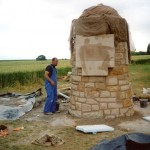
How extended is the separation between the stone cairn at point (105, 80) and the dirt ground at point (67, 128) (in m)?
0.34

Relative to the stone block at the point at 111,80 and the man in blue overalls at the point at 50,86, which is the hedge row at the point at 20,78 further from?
the stone block at the point at 111,80

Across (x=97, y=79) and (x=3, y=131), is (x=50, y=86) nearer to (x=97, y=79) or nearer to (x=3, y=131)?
(x=97, y=79)

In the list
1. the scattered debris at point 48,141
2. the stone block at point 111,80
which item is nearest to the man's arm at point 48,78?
the stone block at point 111,80

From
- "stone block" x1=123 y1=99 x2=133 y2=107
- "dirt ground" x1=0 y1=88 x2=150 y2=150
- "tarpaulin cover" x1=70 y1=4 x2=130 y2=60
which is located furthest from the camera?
"stone block" x1=123 y1=99 x2=133 y2=107

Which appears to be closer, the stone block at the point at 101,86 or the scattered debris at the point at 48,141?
the scattered debris at the point at 48,141

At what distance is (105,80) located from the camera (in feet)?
29.7

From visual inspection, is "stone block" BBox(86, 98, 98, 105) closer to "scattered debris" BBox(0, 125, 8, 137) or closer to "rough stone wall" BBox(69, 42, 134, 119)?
"rough stone wall" BBox(69, 42, 134, 119)

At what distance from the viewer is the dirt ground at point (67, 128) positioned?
6.89 m

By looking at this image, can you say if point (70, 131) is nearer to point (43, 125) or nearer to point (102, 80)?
point (43, 125)

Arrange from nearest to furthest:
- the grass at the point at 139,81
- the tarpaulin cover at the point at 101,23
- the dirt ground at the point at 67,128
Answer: the dirt ground at the point at 67,128
the tarpaulin cover at the point at 101,23
the grass at the point at 139,81

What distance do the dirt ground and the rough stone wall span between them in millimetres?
283

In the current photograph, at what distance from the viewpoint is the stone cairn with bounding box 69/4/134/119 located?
29.7ft

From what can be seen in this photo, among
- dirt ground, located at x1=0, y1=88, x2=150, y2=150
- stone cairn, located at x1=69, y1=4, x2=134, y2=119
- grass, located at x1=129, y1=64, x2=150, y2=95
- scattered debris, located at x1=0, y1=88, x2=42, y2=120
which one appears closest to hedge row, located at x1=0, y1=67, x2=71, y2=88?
scattered debris, located at x1=0, y1=88, x2=42, y2=120

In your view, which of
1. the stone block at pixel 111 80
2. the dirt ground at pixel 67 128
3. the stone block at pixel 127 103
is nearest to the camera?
the dirt ground at pixel 67 128
